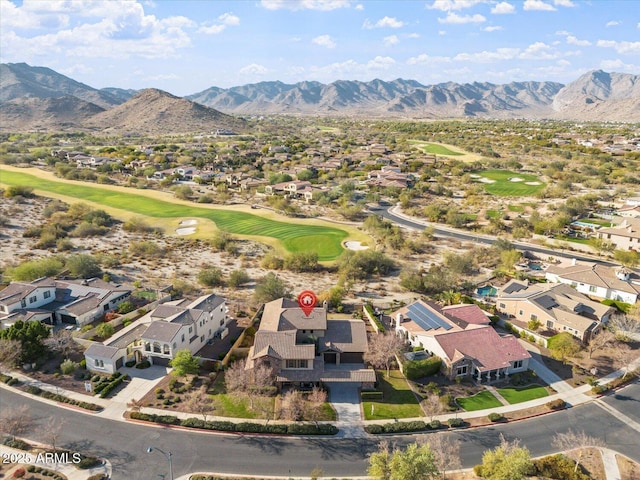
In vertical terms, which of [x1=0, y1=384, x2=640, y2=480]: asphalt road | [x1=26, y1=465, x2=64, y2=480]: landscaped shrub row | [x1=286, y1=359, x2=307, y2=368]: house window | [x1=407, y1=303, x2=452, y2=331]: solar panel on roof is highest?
[x1=407, y1=303, x2=452, y2=331]: solar panel on roof

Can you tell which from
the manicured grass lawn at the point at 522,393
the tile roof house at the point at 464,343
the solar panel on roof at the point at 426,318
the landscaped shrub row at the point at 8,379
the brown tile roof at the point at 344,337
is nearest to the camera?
the manicured grass lawn at the point at 522,393

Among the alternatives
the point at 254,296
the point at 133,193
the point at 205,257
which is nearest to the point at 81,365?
the point at 254,296

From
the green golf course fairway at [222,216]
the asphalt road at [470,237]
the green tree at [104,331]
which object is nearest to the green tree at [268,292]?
the green tree at [104,331]

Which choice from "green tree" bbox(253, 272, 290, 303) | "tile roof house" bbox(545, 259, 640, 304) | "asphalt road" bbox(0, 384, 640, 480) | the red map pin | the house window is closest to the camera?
"asphalt road" bbox(0, 384, 640, 480)

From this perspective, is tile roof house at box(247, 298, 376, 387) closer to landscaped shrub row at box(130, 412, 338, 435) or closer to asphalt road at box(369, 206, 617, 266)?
landscaped shrub row at box(130, 412, 338, 435)

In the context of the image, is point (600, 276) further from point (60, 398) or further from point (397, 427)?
point (60, 398)

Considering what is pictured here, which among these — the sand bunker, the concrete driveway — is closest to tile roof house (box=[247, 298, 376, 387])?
the concrete driveway

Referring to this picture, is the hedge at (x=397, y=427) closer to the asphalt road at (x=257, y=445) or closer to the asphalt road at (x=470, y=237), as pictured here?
the asphalt road at (x=257, y=445)

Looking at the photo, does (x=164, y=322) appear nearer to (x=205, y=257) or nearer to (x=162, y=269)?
(x=162, y=269)
